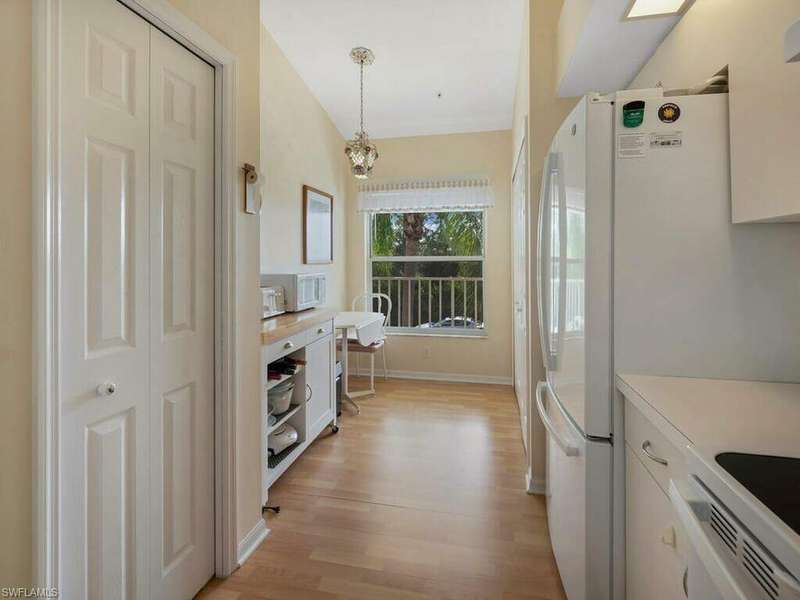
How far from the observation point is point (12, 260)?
90 centimetres

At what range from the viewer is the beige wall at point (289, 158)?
3104mm

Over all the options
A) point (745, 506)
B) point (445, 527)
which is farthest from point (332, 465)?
point (745, 506)

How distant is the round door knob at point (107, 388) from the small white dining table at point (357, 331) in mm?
2135

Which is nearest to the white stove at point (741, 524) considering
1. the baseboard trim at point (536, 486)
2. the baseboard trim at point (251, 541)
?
the baseboard trim at point (536, 486)

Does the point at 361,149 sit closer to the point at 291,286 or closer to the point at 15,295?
the point at 291,286

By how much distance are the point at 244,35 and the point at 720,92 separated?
1740 mm

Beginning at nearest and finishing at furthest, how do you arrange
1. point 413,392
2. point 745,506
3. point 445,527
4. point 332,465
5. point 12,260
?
point 745,506 → point 12,260 → point 445,527 → point 332,465 → point 413,392

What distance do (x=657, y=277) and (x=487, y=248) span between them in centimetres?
320

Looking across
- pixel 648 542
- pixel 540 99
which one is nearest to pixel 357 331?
pixel 540 99

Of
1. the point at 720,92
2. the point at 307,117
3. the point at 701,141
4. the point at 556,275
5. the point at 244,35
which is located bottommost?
the point at 556,275

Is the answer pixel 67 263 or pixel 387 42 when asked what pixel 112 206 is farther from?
pixel 387 42

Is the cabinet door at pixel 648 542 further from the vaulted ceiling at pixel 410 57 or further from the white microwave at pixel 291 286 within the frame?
the vaulted ceiling at pixel 410 57

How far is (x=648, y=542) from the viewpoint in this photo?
102 cm

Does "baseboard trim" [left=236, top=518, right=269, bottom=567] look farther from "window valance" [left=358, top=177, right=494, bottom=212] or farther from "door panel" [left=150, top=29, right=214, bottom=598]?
"window valance" [left=358, top=177, right=494, bottom=212]
